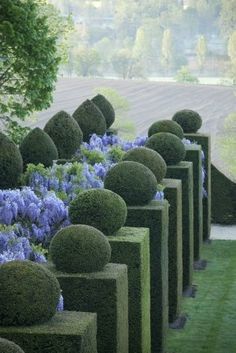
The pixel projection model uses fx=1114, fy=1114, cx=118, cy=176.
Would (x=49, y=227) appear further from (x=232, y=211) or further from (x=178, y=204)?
(x=232, y=211)

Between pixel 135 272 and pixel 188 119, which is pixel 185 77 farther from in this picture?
pixel 135 272

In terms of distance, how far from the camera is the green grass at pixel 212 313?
19.0 metres

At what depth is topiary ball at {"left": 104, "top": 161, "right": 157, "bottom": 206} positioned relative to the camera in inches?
696

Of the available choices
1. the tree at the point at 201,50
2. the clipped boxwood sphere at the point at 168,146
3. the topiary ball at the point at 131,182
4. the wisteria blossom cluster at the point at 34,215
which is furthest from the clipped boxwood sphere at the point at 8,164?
the tree at the point at 201,50

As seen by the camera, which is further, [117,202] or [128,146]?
[128,146]

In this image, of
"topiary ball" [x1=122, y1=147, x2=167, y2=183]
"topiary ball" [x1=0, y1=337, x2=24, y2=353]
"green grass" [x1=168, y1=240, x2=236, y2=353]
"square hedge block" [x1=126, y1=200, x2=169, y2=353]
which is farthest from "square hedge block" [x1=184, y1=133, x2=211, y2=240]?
"topiary ball" [x1=0, y1=337, x2=24, y2=353]

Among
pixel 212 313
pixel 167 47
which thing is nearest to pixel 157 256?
pixel 212 313

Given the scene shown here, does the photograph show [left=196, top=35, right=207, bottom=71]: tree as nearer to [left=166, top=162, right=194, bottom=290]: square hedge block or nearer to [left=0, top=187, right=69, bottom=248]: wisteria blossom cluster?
[left=166, top=162, right=194, bottom=290]: square hedge block

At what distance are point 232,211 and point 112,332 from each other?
762 inches

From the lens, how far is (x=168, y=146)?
23484mm

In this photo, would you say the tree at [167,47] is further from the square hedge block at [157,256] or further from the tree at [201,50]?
the square hedge block at [157,256]

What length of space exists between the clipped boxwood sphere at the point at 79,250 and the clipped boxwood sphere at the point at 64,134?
1070cm

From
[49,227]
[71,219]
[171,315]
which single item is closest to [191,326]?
[171,315]

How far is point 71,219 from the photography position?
1541 centimetres
